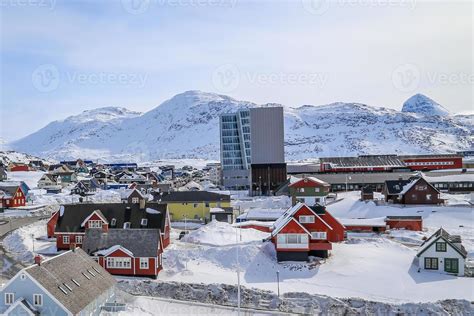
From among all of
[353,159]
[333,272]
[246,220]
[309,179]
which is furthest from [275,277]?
[353,159]

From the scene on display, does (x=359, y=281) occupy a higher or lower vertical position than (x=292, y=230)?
lower

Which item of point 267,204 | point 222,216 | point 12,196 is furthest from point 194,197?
point 12,196

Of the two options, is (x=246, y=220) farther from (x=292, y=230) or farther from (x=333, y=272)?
(x=333, y=272)

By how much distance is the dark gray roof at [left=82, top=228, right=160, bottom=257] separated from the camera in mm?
34375

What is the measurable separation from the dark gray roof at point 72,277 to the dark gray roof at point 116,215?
14482 millimetres

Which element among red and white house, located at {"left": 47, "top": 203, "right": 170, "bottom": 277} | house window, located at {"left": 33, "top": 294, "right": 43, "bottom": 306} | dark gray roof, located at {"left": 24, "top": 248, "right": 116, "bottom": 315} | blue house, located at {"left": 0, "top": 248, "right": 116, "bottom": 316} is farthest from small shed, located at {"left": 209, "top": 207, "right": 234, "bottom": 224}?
house window, located at {"left": 33, "top": 294, "right": 43, "bottom": 306}

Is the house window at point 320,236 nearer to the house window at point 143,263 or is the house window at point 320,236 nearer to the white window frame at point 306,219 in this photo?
the white window frame at point 306,219

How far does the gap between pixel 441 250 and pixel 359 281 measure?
774cm

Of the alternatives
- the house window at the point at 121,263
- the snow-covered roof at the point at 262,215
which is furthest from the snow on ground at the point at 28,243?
the snow-covered roof at the point at 262,215

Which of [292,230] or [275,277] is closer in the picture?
[275,277]

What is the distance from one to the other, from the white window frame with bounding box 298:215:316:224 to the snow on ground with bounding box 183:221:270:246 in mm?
6337

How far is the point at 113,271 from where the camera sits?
3425cm

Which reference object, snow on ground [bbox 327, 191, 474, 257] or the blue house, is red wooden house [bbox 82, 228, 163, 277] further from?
snow on ground [bbox 327, 191, 474, 257]

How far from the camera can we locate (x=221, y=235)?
45500 millimetres
